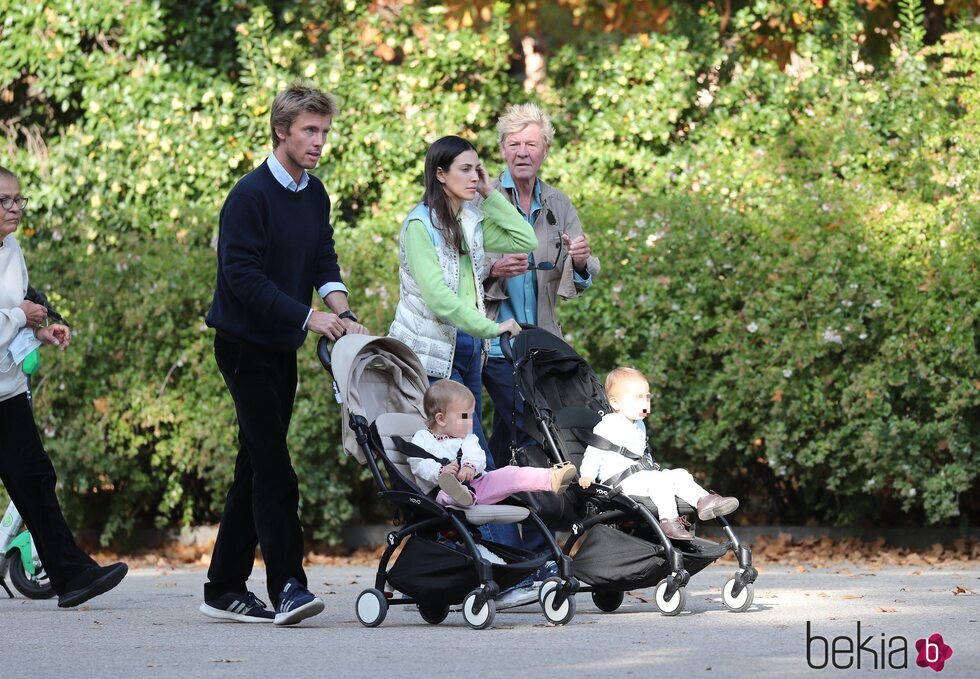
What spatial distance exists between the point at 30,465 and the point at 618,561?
2.63 m

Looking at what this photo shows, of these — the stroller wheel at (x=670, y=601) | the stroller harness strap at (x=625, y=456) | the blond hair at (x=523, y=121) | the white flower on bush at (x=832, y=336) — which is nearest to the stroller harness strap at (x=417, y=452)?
the stroller harness strap at (x=625, y=456)

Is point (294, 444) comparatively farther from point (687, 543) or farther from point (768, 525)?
point (687, 543)

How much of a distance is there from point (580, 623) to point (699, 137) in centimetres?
708

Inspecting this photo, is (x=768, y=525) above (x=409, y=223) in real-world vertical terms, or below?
below

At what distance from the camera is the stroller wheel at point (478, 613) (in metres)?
6.15

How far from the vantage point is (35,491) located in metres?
6.99

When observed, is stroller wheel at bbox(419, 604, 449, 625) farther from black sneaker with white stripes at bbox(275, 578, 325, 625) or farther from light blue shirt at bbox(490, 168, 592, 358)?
light blue shirt at bbox(490, 168, 592, 358)

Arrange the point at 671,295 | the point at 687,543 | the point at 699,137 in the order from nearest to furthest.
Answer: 1. the point at 687,543
2. the point at 671,295
3. the point at 699,137

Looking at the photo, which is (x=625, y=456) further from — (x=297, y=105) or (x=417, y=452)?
(x=297, y=105)

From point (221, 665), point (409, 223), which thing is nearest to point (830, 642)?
point (221, 665)

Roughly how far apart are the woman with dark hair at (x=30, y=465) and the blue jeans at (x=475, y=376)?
1652 mm

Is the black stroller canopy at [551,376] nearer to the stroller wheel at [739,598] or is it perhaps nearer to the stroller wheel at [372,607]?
the stroller wheel at [739,598]

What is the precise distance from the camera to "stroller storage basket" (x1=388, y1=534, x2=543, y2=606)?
6211 millimetres

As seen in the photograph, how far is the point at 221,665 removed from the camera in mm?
5266
